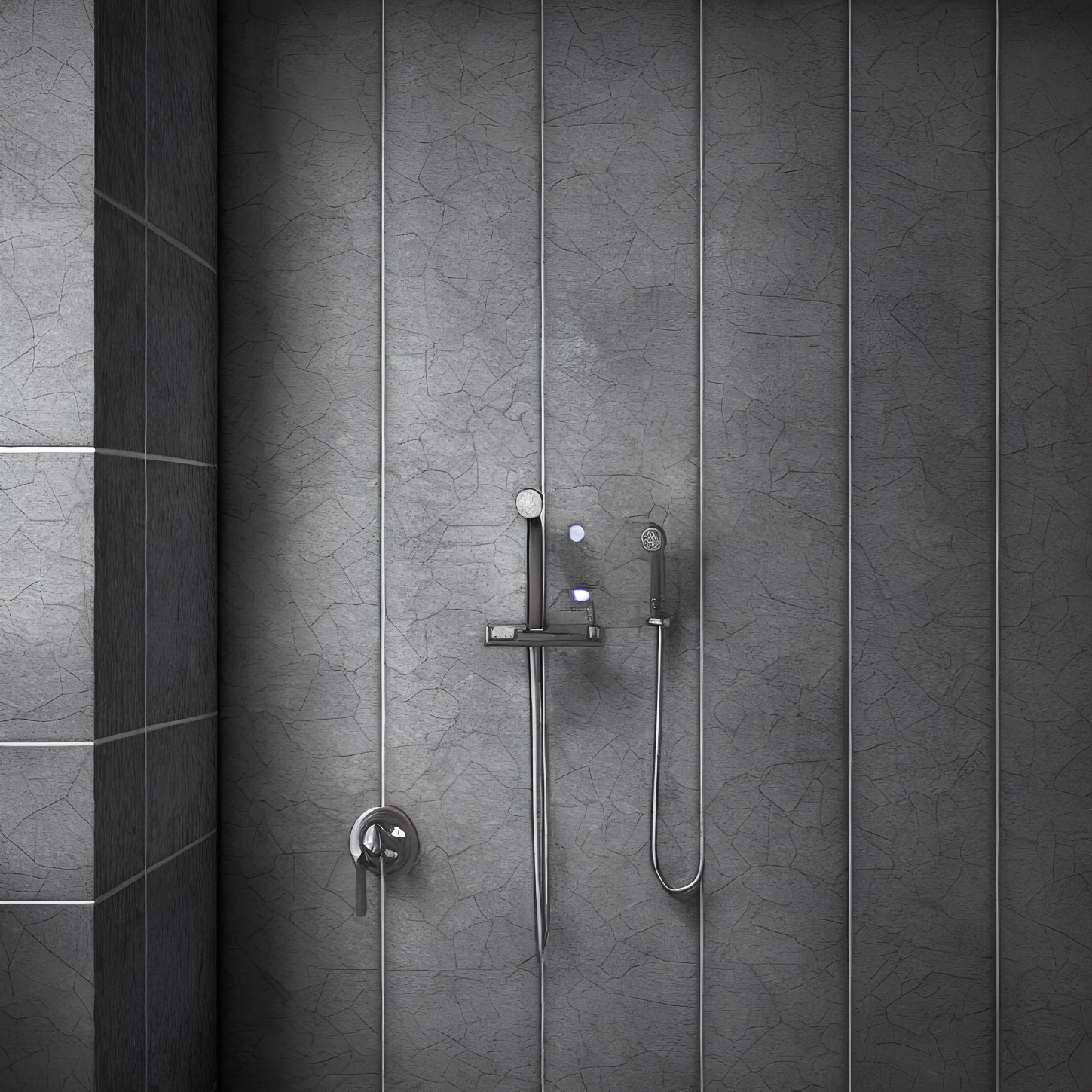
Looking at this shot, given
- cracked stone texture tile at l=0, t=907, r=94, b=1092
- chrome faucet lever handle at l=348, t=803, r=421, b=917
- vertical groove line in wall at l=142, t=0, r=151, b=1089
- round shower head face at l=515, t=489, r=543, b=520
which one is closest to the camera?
cracked stone texture tile at l=0, t=907, r=94, b=1092

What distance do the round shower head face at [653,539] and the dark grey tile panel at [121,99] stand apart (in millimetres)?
1033

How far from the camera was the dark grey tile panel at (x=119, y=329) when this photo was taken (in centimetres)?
156

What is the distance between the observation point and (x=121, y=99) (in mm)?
1625

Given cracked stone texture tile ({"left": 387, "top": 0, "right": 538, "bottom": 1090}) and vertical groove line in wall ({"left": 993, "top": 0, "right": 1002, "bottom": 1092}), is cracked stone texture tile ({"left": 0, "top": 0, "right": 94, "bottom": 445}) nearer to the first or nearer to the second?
cracked stone texture tile ({"left": 387, "top": 0, "right": 538, "bottom": 1090})

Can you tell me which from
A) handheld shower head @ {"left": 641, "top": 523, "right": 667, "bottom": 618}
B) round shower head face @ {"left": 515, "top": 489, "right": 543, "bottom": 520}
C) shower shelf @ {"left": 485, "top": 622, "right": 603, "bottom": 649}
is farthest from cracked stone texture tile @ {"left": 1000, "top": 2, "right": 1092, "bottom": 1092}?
round shower head face @ {"left": 515, "top": 489, "right": 543, "bottom": 520}

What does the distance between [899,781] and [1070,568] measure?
55cm

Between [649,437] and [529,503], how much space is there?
0.33 metres

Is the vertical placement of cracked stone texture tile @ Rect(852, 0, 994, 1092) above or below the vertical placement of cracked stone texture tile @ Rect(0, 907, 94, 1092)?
above

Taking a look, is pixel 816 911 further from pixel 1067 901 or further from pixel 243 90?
pixel 243 90

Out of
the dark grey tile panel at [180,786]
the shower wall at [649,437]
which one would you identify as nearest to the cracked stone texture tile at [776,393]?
the shower wall at [649,437]

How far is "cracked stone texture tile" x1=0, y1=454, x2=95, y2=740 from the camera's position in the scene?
1537 mm

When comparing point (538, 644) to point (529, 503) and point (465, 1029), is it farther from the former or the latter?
point (465, 1029)

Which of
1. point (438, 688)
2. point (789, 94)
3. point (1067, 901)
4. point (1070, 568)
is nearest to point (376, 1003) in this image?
point (438, 688)

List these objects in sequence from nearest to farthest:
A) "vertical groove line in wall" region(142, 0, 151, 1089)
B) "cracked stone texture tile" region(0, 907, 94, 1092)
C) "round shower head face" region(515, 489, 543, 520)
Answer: "cracked stone texture tile" region(0, 907, 94, 1092)
"vertical groove line in wall" region(142, 0, 151, 1089)
"round shower head face" region(515, 489, 543, 520)
